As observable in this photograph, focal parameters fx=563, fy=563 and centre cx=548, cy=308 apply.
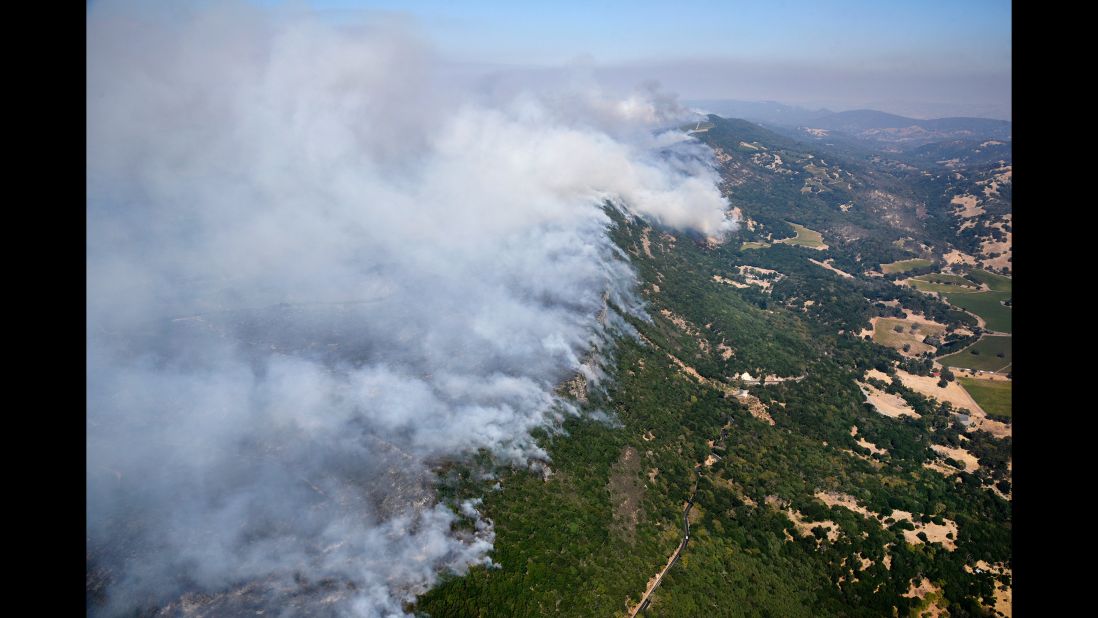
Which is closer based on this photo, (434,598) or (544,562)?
(434,598)

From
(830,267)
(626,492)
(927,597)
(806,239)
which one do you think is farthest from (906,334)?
(626,492)

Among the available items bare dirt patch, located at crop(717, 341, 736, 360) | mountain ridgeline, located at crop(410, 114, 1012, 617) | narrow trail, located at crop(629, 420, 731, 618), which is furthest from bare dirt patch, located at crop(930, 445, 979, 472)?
narrow trail, located at crop(629, 420, 731, 618)

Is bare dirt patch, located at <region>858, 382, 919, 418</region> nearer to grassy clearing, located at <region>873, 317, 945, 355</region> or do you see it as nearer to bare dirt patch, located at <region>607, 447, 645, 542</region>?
grassy clearing, located at <region>873, 317, 945, 355</region>

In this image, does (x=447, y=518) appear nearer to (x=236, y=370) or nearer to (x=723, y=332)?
(x=236, y=370)

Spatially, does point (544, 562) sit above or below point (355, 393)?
below
